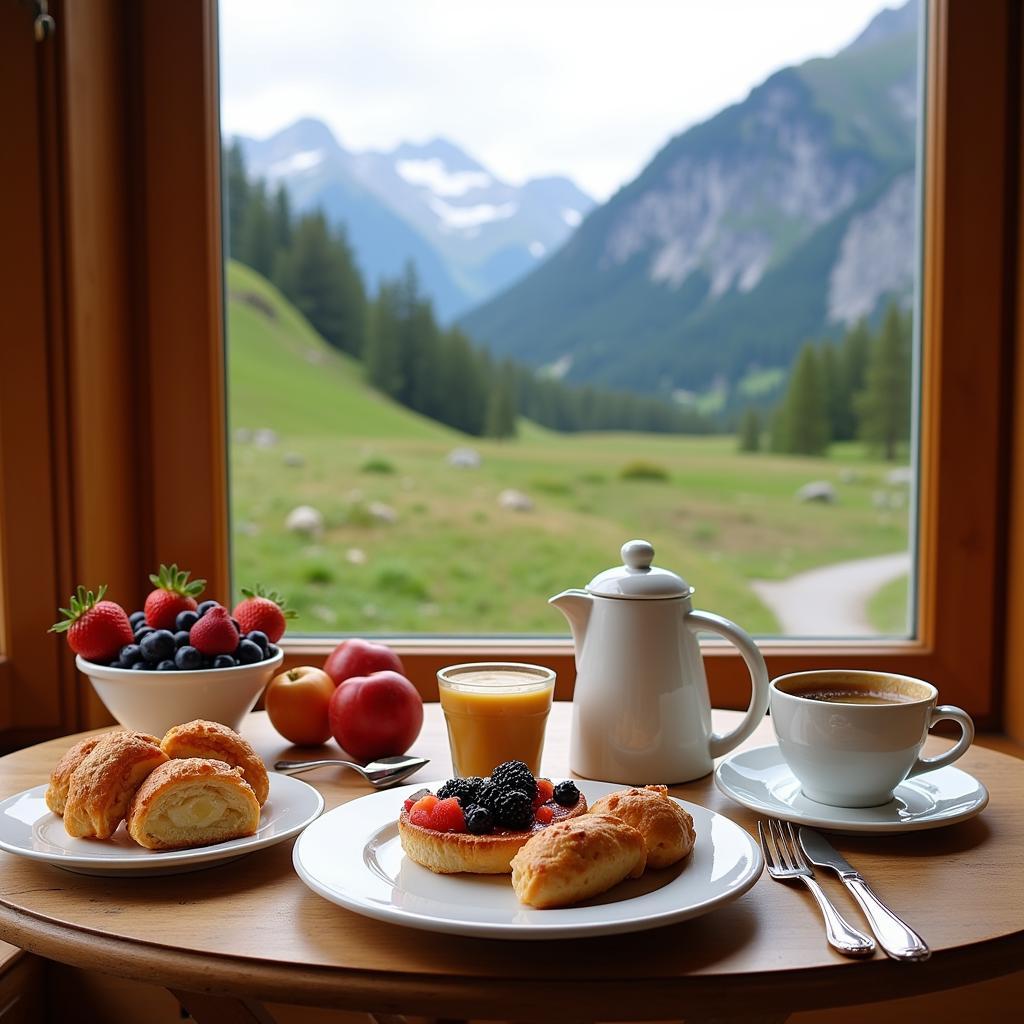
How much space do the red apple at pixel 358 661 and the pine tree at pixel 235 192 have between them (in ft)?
2.62

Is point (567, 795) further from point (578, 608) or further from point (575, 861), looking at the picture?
point (578, 608)

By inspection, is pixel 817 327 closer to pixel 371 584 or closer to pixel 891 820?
pixel 371 584

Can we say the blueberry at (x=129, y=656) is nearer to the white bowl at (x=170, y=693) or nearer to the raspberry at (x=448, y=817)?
the white bowl at (x=170, y=693)

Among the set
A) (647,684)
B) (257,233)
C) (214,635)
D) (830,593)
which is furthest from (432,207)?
(647,684)

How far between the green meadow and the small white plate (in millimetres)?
1080

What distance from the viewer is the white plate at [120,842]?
2.42ft

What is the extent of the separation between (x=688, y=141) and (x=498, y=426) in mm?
735

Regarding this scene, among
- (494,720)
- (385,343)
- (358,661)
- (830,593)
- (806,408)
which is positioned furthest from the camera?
(830,593)

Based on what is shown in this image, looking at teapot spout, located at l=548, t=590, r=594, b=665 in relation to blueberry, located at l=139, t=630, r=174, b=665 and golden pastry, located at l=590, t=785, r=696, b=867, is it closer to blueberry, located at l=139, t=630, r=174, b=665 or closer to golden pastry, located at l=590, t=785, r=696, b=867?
golden pastry, located at l=590, t=785, r=696, b=867

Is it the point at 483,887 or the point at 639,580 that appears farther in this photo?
the point at 639,580

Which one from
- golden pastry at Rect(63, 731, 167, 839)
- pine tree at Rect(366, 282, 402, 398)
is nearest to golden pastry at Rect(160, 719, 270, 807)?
golden pastry at Rect(63, 731, 167, 839)

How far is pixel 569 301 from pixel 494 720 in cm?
143

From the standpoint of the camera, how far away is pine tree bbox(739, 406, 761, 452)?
2199 millimetres

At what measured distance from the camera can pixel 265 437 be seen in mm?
2223
